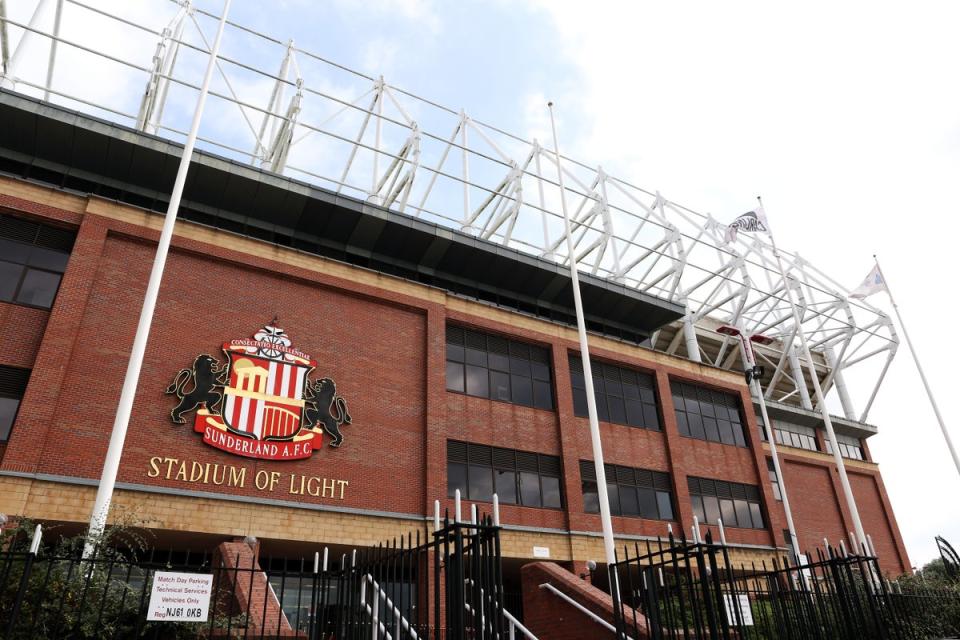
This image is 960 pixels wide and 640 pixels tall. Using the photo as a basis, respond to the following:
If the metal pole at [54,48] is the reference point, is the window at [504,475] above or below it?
below

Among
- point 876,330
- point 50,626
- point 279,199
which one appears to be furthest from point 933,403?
point 50,626

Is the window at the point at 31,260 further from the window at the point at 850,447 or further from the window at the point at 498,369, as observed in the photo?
the window at the point at 850,447

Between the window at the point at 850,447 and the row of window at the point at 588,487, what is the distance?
18566 mm

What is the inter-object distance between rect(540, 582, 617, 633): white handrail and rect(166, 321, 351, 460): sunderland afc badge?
736cm

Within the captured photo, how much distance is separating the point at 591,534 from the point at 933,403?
58.2 feet

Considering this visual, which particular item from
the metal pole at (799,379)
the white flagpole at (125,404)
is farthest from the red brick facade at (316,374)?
the metal pole at (799,379)

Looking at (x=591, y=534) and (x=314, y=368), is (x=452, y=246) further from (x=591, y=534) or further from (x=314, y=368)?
(x=591, y=534)

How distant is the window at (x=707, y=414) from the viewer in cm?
3002

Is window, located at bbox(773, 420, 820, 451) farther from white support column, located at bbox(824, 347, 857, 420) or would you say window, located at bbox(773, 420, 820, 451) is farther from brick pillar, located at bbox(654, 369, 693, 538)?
brick pillar, located at bbox(654, 369, 693, 538)

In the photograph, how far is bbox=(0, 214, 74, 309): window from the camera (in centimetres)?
1831

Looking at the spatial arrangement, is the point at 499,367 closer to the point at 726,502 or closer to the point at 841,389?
the point at 726,502

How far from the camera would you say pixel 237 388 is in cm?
1950

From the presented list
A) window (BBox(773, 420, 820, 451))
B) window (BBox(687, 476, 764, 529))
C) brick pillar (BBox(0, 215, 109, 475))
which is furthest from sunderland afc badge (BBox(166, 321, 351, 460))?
window (BBox(773, 420, 820, 451))

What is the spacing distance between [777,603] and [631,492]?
12.2 m
